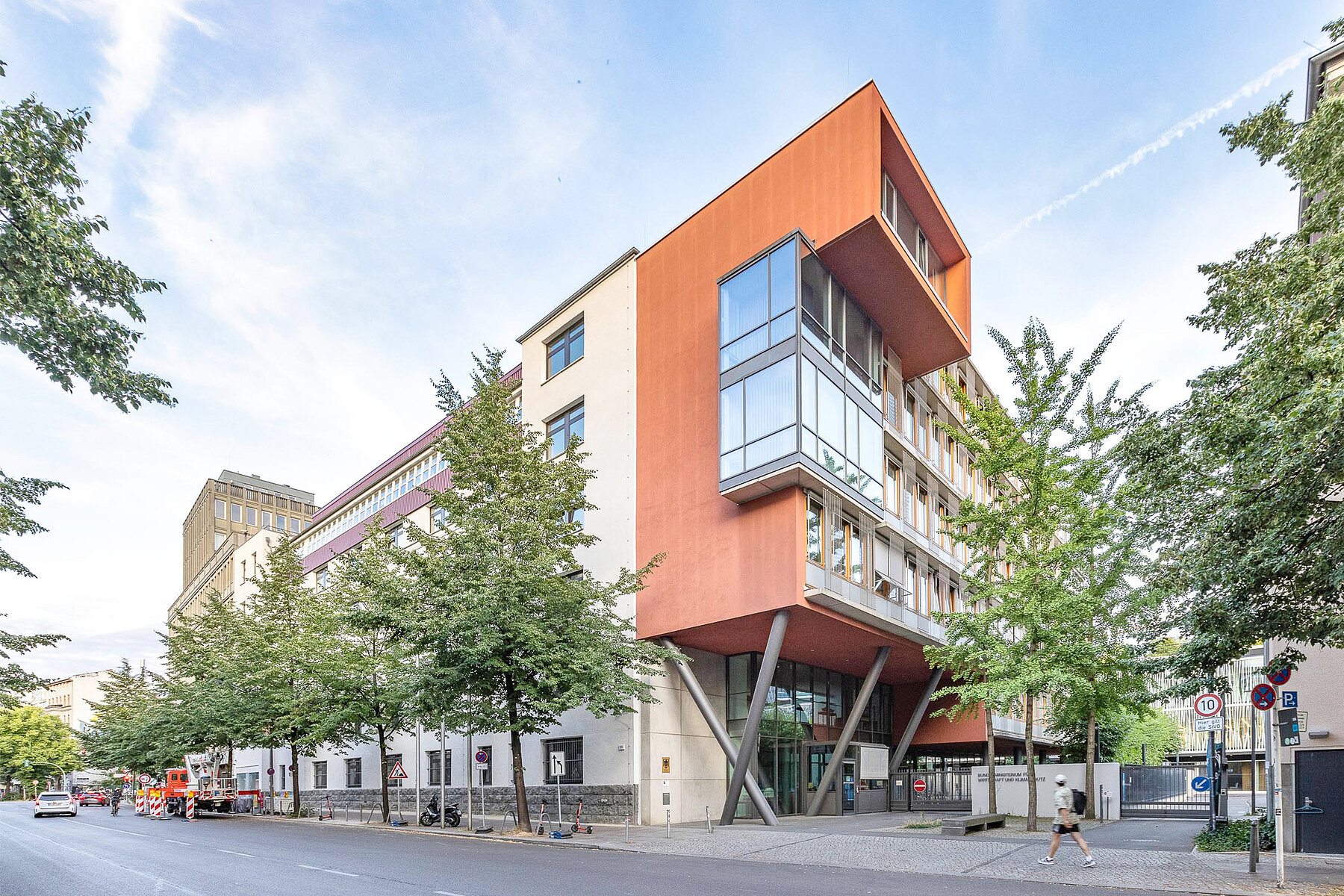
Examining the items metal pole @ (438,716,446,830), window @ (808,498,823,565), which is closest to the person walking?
window @ (808,498,823,565)

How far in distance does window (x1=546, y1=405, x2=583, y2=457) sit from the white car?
118 ft

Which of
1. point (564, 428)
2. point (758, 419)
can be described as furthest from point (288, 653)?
point (758, 419)

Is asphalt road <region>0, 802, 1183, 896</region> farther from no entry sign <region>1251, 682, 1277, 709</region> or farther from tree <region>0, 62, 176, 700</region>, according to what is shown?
tree <region>0, 62, 176, 700</region>

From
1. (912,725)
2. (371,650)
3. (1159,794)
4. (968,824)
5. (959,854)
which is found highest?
(371,650)

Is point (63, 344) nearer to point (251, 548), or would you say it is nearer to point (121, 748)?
point (121, 748)

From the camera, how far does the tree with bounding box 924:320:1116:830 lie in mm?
22516

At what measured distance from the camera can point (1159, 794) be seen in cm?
3294

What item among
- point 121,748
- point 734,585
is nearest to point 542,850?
point 734,585

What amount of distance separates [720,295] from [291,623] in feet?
92.0

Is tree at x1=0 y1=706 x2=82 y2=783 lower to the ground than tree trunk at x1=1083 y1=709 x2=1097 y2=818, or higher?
lower

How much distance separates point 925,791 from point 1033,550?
51.2 feet

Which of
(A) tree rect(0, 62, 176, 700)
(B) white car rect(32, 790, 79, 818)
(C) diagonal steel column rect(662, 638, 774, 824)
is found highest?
(A) tree rect(0, 62, 176, 700)

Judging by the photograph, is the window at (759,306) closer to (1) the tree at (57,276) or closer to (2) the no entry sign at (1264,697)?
(2) the no entry sign at (1264,697)

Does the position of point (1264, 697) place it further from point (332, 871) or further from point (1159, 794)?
point (1159, 794)
